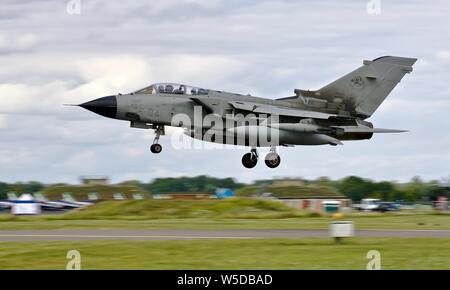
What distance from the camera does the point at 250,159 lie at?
36.2 m

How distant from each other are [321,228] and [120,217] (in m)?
13.7

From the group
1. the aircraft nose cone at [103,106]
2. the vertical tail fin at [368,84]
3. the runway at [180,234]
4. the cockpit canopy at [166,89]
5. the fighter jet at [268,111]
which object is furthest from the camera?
the vertical tail fin at [368,84]

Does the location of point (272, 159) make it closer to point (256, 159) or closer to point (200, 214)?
point (256, 159)

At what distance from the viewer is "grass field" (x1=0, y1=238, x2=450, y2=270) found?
73.2ft

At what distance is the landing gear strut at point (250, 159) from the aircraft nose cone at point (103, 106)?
6335 mm

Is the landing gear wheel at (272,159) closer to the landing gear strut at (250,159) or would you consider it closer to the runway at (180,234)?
the landing gear strut at (250,159)

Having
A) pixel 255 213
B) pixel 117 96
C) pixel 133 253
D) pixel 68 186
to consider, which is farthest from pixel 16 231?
pixel 68 186

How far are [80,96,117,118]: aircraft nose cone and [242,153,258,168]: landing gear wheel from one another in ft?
20.8

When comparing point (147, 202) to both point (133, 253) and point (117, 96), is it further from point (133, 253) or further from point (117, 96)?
point (133, 253)

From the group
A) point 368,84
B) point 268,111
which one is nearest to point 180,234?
point 268,111

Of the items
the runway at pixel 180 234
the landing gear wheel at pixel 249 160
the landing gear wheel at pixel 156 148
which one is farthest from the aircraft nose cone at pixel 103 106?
the landing gear wheel at pixel 249 160

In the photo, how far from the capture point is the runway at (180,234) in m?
28.8

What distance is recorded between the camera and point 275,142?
34719 mm
